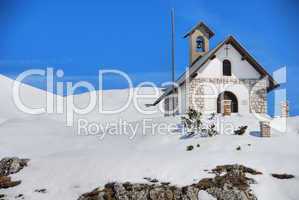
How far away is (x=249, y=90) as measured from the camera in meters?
32.3

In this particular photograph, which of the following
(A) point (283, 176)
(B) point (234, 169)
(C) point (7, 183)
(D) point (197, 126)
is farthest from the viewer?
(D) point (197, 126)

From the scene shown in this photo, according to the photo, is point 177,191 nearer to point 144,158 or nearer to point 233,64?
point 144,158

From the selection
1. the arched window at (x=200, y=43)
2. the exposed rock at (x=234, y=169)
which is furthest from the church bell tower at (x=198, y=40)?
the exposed rock at (x=234, y=169)

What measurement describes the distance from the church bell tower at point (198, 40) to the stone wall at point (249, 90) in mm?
4715

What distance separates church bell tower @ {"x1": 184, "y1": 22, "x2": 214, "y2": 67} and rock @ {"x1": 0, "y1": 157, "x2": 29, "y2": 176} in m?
19.5

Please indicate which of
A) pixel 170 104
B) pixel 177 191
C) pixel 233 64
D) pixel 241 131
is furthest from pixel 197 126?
pixel 177 191

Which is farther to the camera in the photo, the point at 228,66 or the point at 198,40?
the point at 198,40

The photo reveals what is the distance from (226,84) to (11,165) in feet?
60.9

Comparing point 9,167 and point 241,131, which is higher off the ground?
point 241,131

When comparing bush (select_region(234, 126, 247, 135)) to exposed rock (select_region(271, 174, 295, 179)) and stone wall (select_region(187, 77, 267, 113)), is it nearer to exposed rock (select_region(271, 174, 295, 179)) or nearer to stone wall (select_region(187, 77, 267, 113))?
stone wall (select_region(187, 77, 267, 113))

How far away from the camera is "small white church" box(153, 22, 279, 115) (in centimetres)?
3108

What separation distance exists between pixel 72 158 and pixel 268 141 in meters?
12.0

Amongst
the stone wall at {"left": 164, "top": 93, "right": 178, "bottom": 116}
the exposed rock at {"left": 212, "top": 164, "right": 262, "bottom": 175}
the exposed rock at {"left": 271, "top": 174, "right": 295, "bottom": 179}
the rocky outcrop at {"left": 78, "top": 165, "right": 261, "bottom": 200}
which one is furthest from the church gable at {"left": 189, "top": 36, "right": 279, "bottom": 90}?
the rocky outcrop at {"left": 78, "top": 165, "right": 261, "bottom": 200}

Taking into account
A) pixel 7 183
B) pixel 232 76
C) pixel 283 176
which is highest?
pixel 232 76
